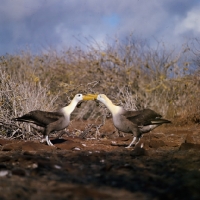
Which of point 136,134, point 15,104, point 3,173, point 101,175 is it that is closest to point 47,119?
point 15,104

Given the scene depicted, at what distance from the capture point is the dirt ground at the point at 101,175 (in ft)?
13.6

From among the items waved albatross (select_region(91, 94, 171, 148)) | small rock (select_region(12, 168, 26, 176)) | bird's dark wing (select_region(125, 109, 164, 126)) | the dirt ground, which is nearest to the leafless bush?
the dirt ground

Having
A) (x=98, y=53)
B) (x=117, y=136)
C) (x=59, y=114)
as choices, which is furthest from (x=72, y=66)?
(x=59, y=114)

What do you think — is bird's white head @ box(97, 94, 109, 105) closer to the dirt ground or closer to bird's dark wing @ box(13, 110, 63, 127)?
bird's dark wing @ box(13, 110, 63, 127)

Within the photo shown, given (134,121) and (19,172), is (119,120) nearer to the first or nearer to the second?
(134,121)

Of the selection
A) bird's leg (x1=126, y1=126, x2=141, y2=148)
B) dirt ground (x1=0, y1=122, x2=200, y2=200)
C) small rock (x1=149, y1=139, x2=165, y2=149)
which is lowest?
dirt ground (x1=0, y1=122, x2=200, y2=200)

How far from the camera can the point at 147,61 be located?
56.9 ft

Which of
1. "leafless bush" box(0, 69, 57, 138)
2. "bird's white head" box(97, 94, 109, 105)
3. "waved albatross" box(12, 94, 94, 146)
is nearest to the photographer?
"waved albatross" box(12, 94, 94, 146)

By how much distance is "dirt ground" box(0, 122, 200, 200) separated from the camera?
414 cm

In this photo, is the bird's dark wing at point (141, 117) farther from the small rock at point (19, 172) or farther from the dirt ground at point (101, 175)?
the small rock at point (19, 172)

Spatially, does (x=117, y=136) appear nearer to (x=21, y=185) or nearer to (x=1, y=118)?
(x=1, y=118)

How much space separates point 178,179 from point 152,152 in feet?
9.40

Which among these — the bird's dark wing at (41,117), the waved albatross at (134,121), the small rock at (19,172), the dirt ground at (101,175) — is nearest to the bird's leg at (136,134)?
the waved albatross at (134,121)

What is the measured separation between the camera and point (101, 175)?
5.25 metres
